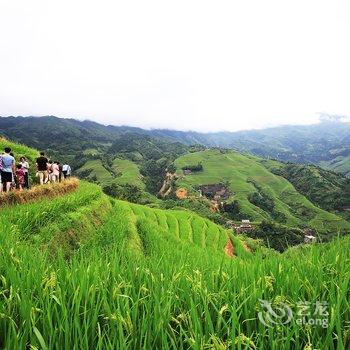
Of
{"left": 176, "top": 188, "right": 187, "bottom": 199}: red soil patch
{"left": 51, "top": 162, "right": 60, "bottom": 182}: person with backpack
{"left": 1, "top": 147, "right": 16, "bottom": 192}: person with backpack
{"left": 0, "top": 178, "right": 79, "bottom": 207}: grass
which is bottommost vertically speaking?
{"left": 176, "top": 188, "right": 187, "bottom": 199}: red soil patch

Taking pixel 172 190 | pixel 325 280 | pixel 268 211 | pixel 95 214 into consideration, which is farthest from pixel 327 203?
pixel 325 280

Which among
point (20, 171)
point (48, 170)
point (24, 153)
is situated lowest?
point (48, 170)

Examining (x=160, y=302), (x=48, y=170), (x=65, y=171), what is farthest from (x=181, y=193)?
(x=160, y=302)

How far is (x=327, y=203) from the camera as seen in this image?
19200 centimetres

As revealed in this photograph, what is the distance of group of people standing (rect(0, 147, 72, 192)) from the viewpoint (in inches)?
803

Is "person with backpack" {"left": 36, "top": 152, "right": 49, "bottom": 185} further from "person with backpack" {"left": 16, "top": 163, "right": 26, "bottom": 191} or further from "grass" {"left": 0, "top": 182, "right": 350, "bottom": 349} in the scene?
"grass" {"left": 0, "top": 182, "right": 350, "bottom": 349}

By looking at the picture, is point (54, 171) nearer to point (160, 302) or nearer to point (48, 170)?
point (48, 170)

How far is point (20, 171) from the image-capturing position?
23.5 metres

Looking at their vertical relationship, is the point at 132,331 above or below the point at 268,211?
above

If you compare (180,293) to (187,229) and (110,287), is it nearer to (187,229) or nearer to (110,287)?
(110,287)

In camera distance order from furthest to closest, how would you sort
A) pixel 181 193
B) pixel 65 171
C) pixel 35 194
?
pixel 181 193 < pixel 65 171 < pixel 35 194

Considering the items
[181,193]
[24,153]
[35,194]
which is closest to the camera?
[35,194]

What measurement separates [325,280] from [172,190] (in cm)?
18855

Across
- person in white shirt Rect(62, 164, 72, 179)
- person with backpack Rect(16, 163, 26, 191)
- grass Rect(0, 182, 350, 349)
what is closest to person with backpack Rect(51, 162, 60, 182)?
person in white shirt Rect(62, 164, 72, 179)
